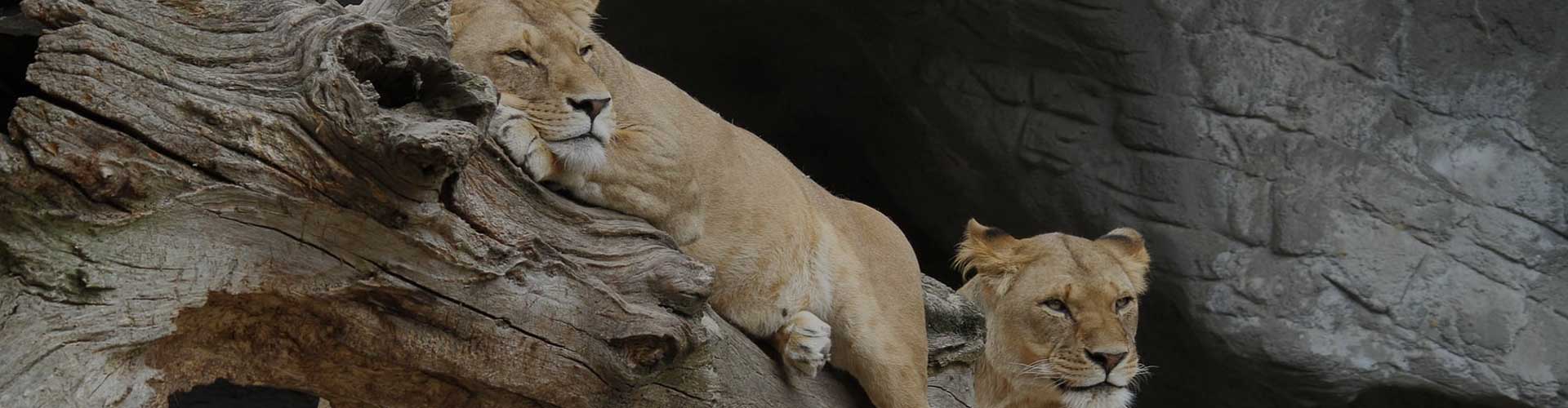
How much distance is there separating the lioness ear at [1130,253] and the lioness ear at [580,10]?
2.37m

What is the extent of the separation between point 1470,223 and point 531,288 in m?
4.78

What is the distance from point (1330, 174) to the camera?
6168 millimetres

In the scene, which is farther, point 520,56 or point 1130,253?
point 1130,253

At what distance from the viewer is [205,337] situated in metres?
2.42

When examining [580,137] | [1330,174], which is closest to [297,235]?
[580,137]

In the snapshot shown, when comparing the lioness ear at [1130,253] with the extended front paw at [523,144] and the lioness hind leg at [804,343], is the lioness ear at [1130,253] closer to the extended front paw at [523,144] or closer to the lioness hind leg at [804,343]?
the lioness hind leg at [804,343]

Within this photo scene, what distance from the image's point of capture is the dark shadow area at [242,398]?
21.1ft

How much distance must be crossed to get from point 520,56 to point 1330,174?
14.2 feet

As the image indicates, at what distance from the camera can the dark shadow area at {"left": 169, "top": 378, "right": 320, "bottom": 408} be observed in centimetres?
643

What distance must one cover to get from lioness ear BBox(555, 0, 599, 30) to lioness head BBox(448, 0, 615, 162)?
229 mm

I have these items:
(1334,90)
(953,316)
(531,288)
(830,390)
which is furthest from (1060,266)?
(531,288)

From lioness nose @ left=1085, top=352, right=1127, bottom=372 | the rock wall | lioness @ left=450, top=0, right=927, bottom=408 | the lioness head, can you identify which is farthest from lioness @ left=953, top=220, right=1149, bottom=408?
the lioness head

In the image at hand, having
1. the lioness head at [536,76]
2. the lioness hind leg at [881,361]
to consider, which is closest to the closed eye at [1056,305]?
the lioness hind leg at [881,361]

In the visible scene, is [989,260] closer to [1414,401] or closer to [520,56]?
[520,56]
